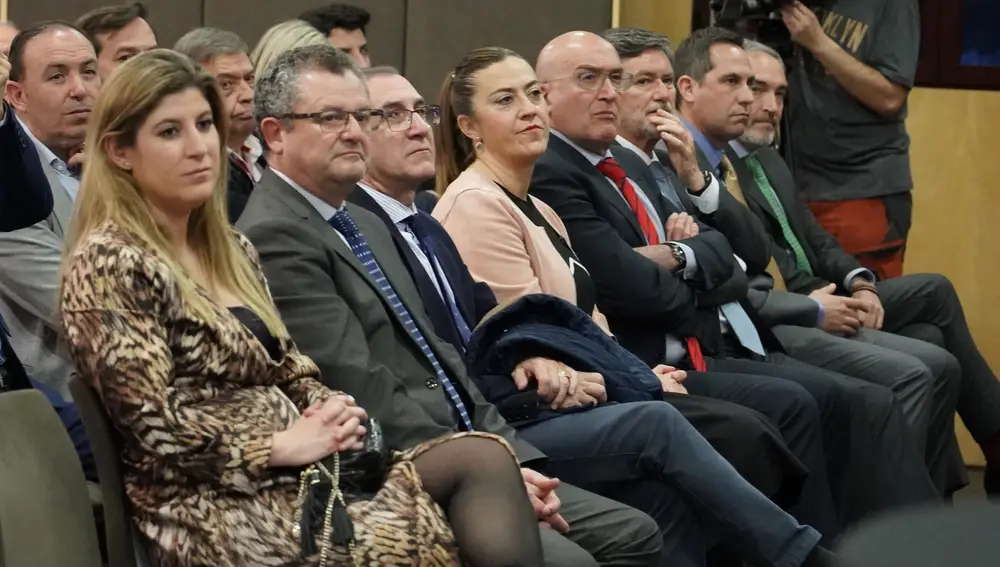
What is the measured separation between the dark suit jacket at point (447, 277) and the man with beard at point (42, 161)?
0.57 m

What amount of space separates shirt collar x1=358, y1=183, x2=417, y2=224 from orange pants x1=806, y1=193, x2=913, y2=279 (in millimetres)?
2368

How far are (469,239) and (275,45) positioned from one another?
0.89 meters

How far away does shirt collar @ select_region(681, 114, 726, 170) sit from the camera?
443 cm

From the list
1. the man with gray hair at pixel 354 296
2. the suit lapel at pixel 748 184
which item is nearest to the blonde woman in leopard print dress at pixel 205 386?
the man with gray hair at pixel 354 296

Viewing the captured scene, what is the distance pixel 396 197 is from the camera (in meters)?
3.24

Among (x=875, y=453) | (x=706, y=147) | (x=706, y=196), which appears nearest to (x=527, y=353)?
(x=706, y=196)

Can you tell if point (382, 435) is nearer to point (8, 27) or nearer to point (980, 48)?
point (8, 27)

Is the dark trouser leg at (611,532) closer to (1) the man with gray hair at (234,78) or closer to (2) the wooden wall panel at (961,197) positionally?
(1) the man with gray hair at (234,78)

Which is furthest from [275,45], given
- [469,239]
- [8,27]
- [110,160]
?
[110,160]

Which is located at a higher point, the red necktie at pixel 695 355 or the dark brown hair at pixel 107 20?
the dark brown hair at pixel 107 20

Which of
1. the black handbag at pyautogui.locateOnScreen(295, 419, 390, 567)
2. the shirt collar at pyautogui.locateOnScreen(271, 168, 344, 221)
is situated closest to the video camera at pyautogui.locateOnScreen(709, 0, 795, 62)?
the shirt collar at pyautogui.locateOnScreen(271, 168, 344, 221)

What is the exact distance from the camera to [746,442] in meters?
3.26

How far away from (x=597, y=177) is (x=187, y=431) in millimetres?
1696

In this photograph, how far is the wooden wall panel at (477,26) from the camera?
211 inches
